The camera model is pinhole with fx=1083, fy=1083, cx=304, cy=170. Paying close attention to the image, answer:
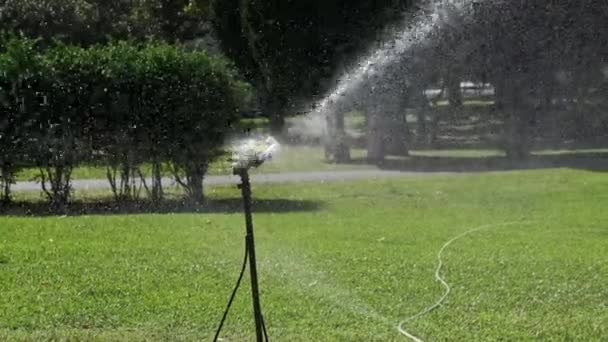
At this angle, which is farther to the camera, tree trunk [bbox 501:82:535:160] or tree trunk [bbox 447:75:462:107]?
tree trunk [bbox 501:82:535:160]

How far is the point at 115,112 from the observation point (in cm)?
1213

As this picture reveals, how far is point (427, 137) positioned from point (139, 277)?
38.5ft

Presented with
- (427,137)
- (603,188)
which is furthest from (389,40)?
(427,137)

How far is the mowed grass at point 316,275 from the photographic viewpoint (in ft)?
17.8

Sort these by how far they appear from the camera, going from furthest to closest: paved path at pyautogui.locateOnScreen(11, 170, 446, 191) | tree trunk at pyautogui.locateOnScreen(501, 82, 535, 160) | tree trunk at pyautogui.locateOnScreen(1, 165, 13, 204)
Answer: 1. tree trunk at pyautogui.locateOnScreen(501, 82, 535, 160)
2. paved path at pyautogui.locateOnScreen(11, 170, 446, 191)
3. tree trunk at pyautogui.locateOnScreen(1, 165, 13, 204)

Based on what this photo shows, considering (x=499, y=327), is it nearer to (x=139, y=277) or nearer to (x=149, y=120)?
(x=139, y=277)

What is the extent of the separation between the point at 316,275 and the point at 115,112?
5997 millimetres

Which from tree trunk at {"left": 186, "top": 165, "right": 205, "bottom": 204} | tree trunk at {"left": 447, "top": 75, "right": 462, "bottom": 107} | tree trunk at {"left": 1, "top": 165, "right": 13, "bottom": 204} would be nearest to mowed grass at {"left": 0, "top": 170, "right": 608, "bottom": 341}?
tree trunk at {"left": 186, "top": 165, "right": 205, "bottom": 204}

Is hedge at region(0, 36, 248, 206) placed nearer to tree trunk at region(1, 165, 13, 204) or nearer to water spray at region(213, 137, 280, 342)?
tree trunk at region(1, 165, 13, 204)

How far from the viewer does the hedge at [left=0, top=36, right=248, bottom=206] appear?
12039mm

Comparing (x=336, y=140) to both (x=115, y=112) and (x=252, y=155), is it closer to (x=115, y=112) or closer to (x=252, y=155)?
(x=115, y=112)

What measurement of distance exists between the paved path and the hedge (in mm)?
677

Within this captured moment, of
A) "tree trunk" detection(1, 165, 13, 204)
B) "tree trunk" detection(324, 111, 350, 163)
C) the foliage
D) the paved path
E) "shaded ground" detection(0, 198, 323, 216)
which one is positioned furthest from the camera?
the foliage

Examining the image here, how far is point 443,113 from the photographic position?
63.6 ft
